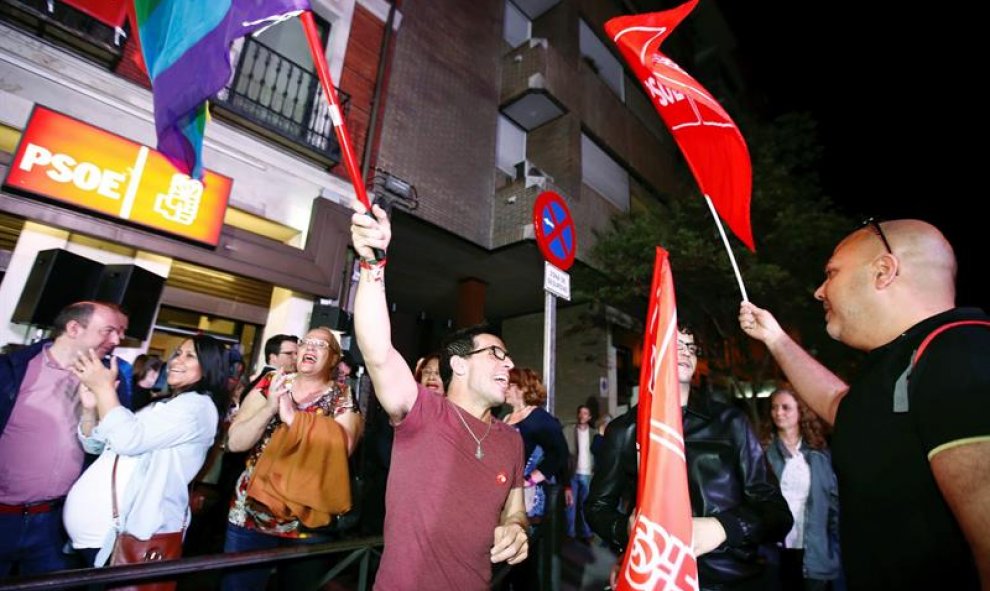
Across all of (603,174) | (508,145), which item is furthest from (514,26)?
(603,174)

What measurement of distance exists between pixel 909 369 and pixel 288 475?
3078 millimetres

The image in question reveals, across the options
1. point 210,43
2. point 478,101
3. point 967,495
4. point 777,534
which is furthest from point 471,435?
point 478,101

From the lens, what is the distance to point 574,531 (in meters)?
8.61

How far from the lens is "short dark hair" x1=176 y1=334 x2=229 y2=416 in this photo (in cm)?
296

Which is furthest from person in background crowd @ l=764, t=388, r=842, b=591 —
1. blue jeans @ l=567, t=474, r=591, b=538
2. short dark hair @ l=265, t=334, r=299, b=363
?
short dark hair @ l=265, t=334, r=299, b=363

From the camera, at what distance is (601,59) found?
51.0ft

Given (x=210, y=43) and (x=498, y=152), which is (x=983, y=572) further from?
(x=498, y=152)

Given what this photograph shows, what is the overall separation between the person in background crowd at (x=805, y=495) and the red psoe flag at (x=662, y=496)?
10.2 ft

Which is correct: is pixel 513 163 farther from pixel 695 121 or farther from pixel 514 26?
pixel 695 121

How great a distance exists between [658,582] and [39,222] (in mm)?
7448

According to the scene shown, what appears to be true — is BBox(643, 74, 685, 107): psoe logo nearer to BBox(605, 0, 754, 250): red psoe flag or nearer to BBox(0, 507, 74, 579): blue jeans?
BBox(605, 0, 754, 250): red psoe flag

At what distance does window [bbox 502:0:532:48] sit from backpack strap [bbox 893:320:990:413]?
1402cm

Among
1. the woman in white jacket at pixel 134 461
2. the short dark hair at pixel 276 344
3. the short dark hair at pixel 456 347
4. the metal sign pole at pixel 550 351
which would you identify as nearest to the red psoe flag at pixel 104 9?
the short dark hair at pixel 276 344

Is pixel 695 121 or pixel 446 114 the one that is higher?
pixel 446 114
